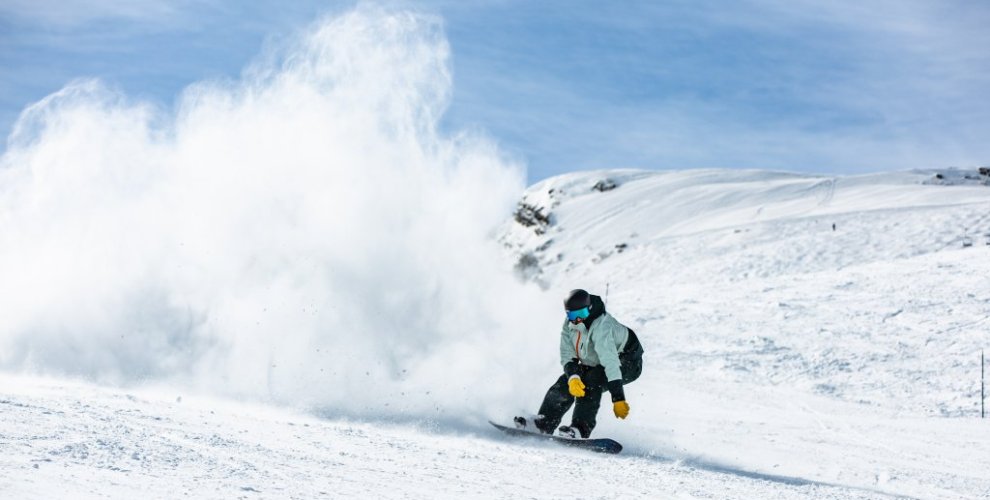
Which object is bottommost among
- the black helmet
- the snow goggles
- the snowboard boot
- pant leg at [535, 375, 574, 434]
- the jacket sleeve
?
the snowboard boot

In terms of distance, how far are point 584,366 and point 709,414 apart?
244 inches

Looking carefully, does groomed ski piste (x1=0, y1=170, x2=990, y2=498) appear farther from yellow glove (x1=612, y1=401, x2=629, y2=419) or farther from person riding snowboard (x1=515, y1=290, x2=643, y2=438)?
person riding snowboard (x1=515, y1=290, x2=643, y2=438)

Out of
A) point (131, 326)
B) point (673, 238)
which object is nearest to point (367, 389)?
point (131, 326)

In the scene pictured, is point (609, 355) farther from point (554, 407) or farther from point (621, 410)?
point (554, 407)

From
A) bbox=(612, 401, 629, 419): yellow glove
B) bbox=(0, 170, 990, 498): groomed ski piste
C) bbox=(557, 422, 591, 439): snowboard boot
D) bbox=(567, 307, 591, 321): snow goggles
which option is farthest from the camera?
bbox=(567, 307, 591, 321): snow goggles

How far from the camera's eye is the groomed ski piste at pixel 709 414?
16.7 feet

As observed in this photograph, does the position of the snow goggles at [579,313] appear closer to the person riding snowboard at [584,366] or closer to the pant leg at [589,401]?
the person riding snowboard at [584,366]

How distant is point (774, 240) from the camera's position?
48.3m

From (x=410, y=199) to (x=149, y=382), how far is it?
16.1 ft

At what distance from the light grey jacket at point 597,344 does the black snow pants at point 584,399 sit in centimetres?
12

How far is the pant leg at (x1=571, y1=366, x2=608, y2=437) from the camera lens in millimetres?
8133

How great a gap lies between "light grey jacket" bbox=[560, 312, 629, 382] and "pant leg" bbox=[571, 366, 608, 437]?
0.10 meters

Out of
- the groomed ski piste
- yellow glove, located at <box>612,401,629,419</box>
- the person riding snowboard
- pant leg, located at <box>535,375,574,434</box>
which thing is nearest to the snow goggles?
the person riding snowboard

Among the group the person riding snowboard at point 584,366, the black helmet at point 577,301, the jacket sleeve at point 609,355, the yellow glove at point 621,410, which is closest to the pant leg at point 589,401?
the person riding snowboard at point 584,366
